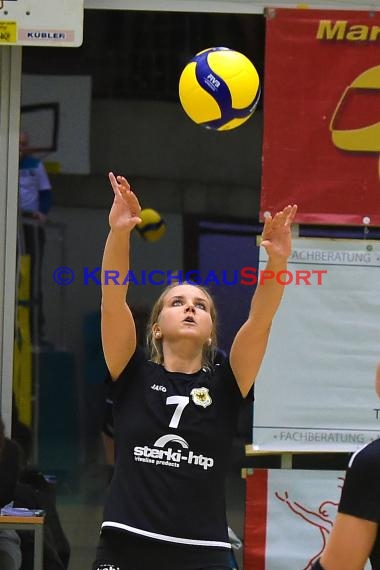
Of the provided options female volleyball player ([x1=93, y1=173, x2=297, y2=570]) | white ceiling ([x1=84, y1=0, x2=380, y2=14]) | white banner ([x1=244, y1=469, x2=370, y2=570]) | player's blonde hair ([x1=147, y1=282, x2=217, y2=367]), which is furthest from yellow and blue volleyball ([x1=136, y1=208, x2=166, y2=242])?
female volleyball player ([x1=93, y1=173, x2=297, y2=570])

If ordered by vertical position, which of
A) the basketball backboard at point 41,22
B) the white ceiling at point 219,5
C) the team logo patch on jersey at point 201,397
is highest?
the white ceiling at point 219,5

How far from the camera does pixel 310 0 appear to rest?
623 centimetres

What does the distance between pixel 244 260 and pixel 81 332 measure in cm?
226

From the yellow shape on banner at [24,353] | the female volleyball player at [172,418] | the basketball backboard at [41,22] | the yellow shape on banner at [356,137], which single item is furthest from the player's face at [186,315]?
the yellow shape on banner at [24,353]

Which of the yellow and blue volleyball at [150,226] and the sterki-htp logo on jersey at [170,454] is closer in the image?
the sterki-htp logo on jersey at [170,454]

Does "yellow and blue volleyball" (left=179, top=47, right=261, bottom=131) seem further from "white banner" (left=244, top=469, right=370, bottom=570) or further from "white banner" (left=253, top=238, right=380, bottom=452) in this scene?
"white banner" (left=244, top=469, right=370, bottom=570)

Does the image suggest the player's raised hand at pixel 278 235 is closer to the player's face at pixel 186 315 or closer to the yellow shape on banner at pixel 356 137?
the player's face at pixel 186 315

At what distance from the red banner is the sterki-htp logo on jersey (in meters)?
2.19

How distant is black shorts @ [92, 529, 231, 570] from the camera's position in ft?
13.4

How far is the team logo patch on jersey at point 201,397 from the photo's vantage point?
4.31 metres

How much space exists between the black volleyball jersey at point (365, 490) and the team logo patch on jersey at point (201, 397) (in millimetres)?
1182

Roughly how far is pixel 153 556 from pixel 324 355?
2311 mm

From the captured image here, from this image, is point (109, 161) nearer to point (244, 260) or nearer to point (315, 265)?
point (244, 260)

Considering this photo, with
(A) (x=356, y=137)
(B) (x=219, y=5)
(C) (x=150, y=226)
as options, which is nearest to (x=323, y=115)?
(A) (x=356, y=137)
